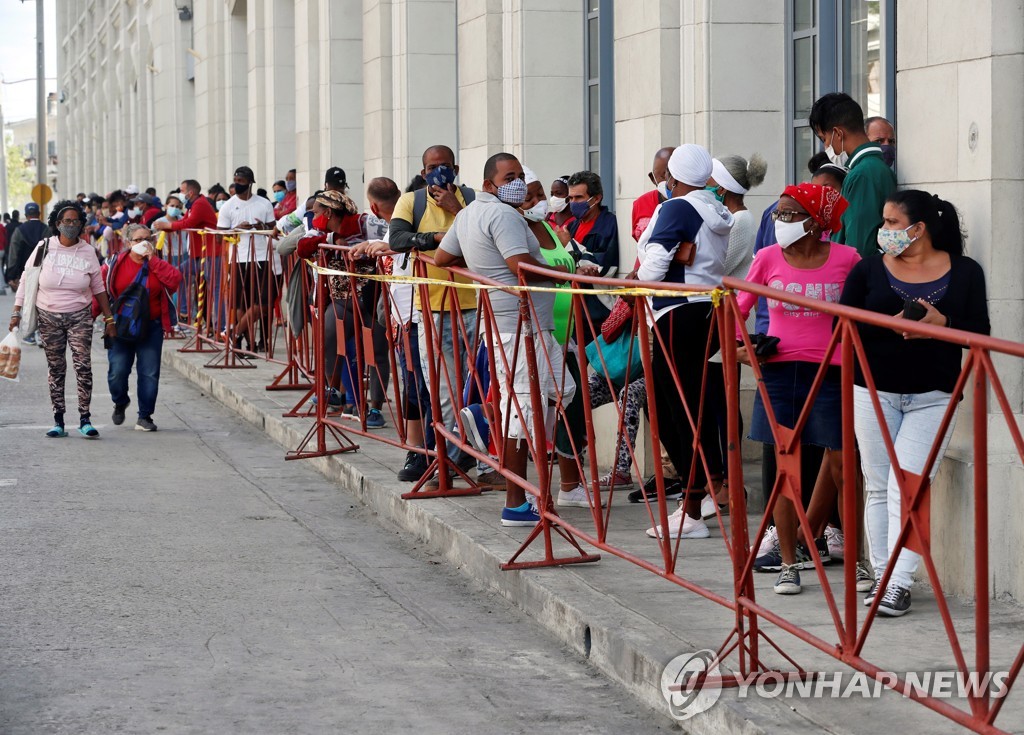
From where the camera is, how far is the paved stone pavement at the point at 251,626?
5.26m

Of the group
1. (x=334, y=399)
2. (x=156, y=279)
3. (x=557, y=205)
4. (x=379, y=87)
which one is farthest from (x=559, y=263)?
(x=379, y=87)

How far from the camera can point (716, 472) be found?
757 centimetres

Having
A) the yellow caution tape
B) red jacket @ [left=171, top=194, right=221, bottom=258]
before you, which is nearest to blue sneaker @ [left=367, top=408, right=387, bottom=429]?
the yellow caution tape

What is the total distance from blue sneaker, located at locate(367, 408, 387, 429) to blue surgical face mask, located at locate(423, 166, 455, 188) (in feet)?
9.00

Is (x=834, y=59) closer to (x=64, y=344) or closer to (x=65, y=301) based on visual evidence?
(x=65, y=301)

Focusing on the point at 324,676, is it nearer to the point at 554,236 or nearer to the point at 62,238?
the point at 554,236

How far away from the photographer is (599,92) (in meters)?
13.2

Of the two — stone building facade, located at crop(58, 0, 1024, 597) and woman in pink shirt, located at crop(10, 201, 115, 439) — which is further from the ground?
stone building facade, located at crop(58, 0, 1024, 597)

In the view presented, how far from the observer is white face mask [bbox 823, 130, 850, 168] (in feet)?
23.1

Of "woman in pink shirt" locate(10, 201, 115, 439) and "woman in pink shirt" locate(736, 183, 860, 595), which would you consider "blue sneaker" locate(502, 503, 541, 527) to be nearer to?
"woman in pink shirt" locate(736, 183, 860, 595)

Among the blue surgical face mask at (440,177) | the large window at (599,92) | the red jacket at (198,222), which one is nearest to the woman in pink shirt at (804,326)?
the blue surgical face mask at (440,177)

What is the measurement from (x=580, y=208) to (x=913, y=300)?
15.9 ft

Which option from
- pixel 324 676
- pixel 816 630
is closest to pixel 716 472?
pixel 816 630

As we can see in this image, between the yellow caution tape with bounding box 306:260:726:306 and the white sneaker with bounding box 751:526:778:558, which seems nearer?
the yellow caution tape with bounding box 306:260:726:306
